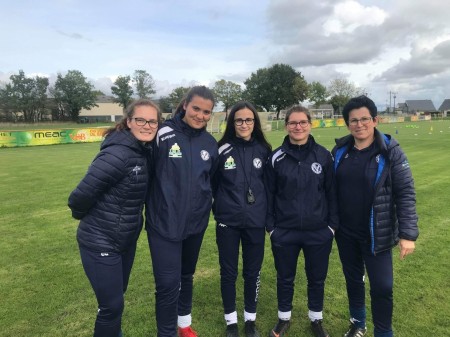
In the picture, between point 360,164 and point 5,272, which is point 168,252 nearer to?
point 360,164

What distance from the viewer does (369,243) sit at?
3.18 metres

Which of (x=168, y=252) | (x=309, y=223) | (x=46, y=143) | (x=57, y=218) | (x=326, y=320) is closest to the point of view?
(x=168, y=252)

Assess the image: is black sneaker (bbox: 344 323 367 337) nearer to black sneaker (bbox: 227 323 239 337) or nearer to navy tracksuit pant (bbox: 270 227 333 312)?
navy tracksuit pant (bbox: 270 227 333 312)

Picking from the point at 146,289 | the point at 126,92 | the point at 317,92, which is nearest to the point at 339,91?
the point at 317,92

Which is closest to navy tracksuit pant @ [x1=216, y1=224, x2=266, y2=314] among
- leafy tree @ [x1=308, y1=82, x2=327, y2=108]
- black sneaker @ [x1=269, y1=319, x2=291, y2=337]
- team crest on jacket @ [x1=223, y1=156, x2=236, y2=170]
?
black sneaker @ [x1=269, y1=319, x2=291, y2=337]

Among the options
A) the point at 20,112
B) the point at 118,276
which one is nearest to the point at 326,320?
the point at 118,276

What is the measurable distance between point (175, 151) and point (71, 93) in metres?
80.0

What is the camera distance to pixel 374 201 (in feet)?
10.1

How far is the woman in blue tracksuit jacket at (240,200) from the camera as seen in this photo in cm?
344

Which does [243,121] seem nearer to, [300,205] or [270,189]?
[270,189]

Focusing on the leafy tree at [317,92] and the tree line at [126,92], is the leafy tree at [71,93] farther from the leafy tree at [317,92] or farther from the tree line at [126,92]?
the leafy tree at [317,92]

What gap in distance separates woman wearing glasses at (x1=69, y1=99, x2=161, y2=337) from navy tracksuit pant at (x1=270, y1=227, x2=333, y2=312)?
56.0 inches

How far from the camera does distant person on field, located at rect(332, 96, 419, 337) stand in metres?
3.04

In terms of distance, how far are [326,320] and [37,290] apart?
3558 mm
